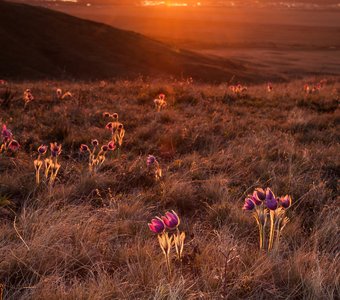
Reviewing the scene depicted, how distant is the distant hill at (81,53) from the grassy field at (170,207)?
1988 centimetres

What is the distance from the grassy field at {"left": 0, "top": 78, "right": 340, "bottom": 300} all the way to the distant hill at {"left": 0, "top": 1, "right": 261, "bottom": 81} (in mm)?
19877

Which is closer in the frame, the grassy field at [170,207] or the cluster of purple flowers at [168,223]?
the cluster of purple flowers at [168,223]

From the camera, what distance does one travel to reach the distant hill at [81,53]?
28750 millimetres

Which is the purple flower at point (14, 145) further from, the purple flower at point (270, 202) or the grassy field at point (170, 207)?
the purple flower at point (270, 202)

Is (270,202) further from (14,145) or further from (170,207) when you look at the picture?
(14,145)

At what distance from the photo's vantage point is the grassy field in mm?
2830

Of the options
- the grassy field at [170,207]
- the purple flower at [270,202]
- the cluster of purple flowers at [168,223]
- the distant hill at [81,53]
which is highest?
the purple flower at [270,202]

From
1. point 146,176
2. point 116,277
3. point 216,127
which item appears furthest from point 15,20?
point 116,277

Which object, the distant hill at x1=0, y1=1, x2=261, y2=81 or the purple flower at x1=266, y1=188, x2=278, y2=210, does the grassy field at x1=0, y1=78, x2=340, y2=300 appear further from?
the distant hill at x1=0, y1=1, x2=261, y2=81

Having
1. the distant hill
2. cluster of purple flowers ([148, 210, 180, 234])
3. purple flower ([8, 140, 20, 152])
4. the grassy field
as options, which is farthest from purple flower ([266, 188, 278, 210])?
the distant hill

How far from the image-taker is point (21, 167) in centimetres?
508

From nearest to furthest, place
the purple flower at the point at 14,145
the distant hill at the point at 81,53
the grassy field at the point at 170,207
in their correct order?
the grassy field at the point at 170,207, the purple flower at the point at 14,145, the distant hill at the point at 81,53

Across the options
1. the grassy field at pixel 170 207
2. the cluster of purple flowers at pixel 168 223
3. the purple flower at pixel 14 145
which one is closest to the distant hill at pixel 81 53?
the grassy field at pixel 170 207

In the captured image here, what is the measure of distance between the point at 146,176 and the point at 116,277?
7.38 ft
